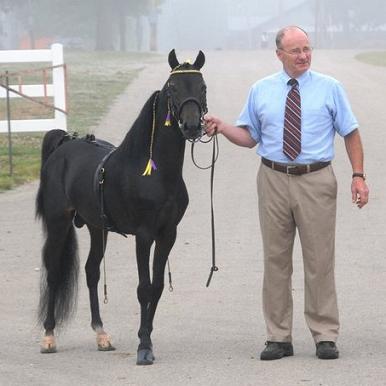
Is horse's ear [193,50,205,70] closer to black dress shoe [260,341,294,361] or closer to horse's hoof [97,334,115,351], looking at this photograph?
black dress shoe [260,341,294,361]

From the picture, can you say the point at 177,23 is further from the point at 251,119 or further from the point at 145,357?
the point at 145,357

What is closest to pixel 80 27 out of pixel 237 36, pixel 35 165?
pixel 237 36

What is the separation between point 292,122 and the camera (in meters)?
7.48

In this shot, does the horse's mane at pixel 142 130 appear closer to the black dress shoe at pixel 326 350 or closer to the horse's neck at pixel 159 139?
the horse's neck at pixel 159 139

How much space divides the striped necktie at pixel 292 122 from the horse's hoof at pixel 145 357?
1.47m

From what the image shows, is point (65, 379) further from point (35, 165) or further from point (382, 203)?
point (35, 165)

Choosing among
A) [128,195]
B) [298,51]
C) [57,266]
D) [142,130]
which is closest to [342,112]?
[298,51]

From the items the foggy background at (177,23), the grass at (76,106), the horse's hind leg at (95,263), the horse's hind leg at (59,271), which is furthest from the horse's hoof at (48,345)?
the foggy background at (177,23)

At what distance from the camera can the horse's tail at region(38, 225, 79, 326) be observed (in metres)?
8.52

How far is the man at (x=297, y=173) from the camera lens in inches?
295

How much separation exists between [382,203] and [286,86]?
7730 millimetres

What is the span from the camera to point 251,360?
7.61m

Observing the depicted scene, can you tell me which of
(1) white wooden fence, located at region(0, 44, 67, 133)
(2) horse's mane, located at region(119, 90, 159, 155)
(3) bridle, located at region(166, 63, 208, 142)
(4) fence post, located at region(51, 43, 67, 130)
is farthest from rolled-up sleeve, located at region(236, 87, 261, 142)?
(4) fence post, located at region(51, 43, 67, 130)

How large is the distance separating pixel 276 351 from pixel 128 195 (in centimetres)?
131
